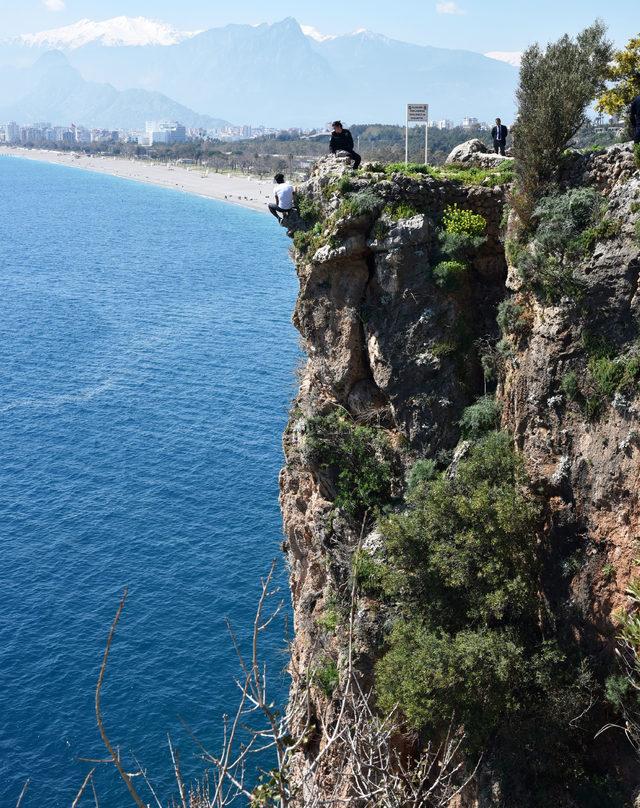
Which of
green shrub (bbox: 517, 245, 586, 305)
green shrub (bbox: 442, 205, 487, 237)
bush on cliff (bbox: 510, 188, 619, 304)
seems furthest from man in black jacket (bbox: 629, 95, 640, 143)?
green shrub (bbox: 442, 205, 487, 237)

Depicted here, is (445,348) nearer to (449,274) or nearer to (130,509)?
(449,274)

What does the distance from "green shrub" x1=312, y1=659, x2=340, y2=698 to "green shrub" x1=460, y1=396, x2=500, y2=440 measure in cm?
843

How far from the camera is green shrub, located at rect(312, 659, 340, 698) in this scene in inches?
1037

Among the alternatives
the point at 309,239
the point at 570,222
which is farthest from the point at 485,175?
the point at 309,239

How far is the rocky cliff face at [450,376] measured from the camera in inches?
824

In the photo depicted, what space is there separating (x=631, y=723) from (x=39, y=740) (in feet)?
90.1

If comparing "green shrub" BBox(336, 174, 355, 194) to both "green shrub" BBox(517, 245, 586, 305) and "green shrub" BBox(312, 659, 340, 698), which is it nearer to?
"green shrub" BBox(517, 245, 586, 305)

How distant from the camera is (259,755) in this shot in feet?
127

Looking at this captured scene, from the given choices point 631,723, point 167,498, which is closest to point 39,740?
point 167,498

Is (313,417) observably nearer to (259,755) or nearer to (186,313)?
(259,755)

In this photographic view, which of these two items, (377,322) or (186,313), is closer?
(377,322)

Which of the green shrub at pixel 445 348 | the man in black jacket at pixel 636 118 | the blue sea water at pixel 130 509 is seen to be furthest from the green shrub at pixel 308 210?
the blue sea water at pixel 130 509

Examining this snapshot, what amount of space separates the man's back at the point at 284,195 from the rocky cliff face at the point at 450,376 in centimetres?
66

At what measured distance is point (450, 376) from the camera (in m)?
26.0
